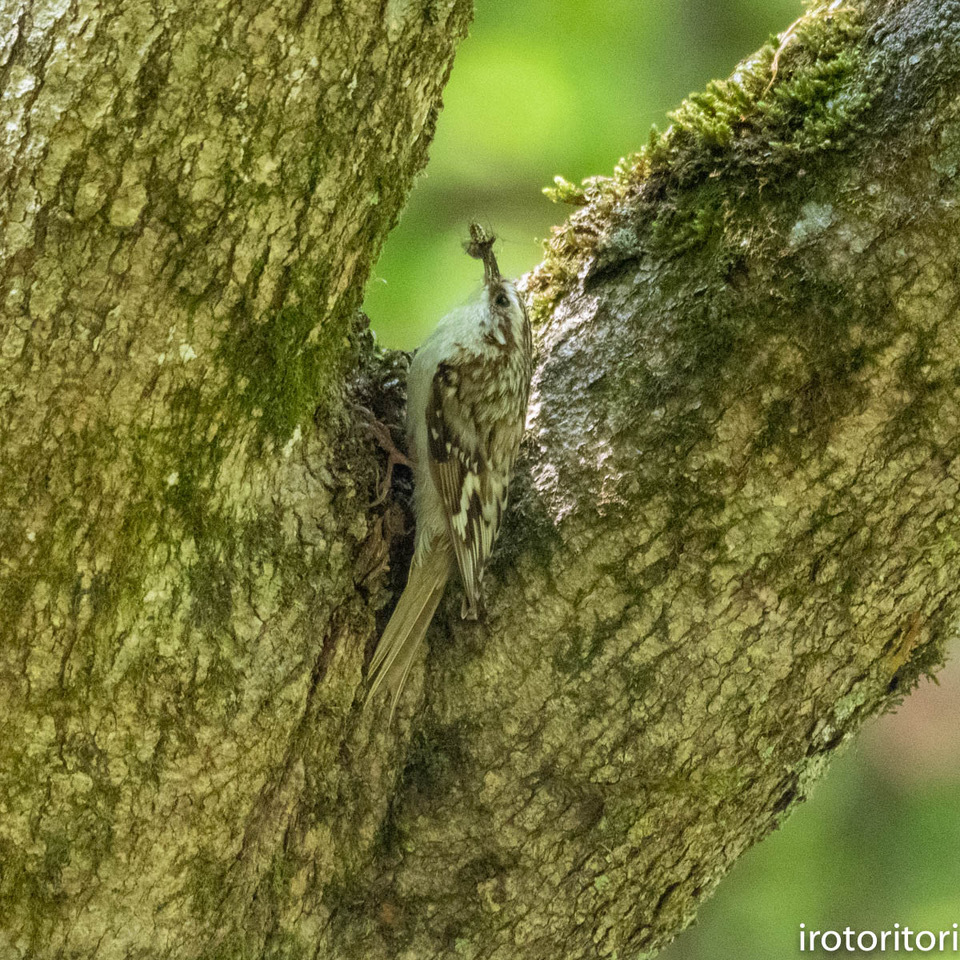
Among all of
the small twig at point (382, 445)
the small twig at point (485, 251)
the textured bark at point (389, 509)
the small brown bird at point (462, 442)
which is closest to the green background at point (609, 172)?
the small twig at point (485, 251)

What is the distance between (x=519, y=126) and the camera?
13.0 ft

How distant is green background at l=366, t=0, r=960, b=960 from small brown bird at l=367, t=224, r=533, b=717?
0.96 m

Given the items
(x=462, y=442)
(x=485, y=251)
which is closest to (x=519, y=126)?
(x=485, y=251)

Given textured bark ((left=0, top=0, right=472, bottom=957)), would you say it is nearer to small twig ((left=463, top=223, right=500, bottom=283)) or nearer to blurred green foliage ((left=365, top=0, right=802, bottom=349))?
small twig ((left=463, top=223, right=500, bottom=283))

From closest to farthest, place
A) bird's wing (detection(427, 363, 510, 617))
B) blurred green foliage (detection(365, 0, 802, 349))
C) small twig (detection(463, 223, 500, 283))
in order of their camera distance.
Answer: bird's wing (detection(427, 363, 510, 617)) < small twig (detection(463, 223, 500, 283)) < blurred green foliage (detection(365, 0, 802, 349))

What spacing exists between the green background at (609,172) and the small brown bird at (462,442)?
3.16 feet

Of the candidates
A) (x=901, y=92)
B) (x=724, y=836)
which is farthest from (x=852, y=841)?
(x=901, y=92)

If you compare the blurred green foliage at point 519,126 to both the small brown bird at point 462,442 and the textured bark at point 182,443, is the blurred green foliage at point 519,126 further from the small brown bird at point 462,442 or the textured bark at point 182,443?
the textured bark at point 182,443

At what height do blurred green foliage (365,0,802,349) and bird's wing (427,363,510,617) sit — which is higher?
blurred green foliage (365,0,802,349)

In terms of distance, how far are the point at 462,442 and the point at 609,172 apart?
169cm

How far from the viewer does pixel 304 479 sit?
1.89 m

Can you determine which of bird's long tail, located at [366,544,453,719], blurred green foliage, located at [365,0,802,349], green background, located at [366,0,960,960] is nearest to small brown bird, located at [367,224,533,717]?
bird's long tail, located at [366,544,453,719]

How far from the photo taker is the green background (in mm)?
3900

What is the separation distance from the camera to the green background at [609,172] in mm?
3900
